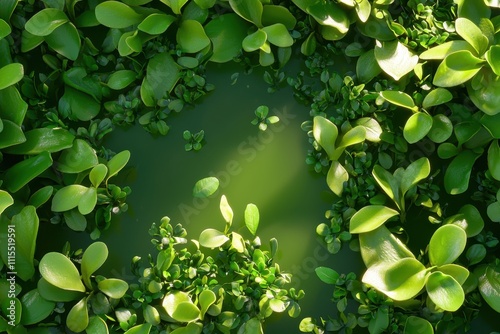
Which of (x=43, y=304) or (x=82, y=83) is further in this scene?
(x=82, y=83)

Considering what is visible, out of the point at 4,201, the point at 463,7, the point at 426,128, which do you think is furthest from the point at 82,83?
the point at 463,7

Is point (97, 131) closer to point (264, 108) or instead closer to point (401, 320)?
point (264, 108)

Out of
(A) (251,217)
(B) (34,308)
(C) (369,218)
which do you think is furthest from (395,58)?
(B) (34,308)

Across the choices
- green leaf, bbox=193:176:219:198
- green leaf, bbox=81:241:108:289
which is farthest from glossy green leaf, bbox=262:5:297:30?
green leaf, bbox=81:241:108:289

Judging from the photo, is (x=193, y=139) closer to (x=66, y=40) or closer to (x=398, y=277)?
(x=66, y=40)

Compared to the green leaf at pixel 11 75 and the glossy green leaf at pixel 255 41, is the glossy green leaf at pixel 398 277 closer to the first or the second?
the glossy green leaf at pixel 255 41

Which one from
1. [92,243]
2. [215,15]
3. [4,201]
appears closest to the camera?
[4,201]
